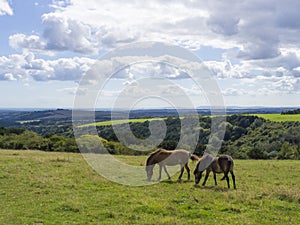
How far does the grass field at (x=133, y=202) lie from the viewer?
388 inches

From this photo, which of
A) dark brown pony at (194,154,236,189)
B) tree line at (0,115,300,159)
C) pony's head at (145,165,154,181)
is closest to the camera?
dark brown pony at (194,154,236,189)

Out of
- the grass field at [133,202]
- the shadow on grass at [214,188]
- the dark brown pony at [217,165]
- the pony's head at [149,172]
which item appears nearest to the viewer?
the grass field at [133,202]

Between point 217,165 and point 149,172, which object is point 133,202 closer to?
point 217,165

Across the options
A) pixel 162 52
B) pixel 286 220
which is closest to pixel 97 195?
pixel 286 220

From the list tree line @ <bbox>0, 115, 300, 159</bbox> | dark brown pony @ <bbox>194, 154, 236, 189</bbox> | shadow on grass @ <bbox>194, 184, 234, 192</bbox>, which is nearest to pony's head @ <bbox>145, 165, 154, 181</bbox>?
dark brown pony @ <bbox>194, 154, 236, 189</bbox>

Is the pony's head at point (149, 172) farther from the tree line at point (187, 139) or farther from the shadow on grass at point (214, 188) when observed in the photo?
the tree line at point (187, 139)

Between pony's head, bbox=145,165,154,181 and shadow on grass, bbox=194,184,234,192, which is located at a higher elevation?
pony's head, bbox=145,165,154,181

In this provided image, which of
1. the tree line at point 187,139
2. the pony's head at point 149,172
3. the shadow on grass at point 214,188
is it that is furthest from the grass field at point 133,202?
the tree line at point 187,139

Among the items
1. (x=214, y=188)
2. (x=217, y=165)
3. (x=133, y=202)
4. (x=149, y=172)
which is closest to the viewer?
(x=133, y=202)

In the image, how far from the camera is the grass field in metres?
9.84

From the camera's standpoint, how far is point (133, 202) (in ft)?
38.2

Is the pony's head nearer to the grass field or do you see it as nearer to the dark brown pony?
the grass field

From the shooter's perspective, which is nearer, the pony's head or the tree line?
the pony's head

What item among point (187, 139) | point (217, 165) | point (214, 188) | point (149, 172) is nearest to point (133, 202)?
point (214, 188)
